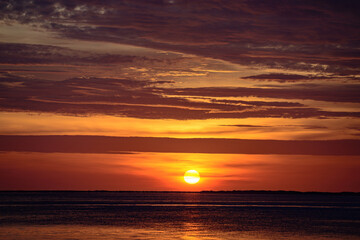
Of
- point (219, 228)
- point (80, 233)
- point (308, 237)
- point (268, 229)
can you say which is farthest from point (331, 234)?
point (80, 233)

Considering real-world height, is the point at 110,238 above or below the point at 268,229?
below

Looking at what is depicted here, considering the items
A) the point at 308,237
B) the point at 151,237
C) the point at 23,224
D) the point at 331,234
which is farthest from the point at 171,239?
the point at 23,224

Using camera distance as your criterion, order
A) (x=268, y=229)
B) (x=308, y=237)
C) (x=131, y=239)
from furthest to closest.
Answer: (x=268, y=229) < (x=308, y=237) < (x=131, y=239)

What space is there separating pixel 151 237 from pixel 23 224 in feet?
65.9

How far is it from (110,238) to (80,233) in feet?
17.7

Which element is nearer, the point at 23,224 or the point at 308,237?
the point at 308,237

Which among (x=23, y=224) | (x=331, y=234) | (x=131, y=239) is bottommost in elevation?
(x=131, y=239)

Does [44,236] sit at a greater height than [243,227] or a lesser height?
lesser

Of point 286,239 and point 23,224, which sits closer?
point 286,239

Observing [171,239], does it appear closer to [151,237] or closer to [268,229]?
[151,237]

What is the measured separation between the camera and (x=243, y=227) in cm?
6650

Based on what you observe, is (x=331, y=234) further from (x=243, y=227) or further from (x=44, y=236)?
(x=44, y=236)

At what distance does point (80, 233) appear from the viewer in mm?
54969

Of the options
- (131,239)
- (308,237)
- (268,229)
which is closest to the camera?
(131,239)
